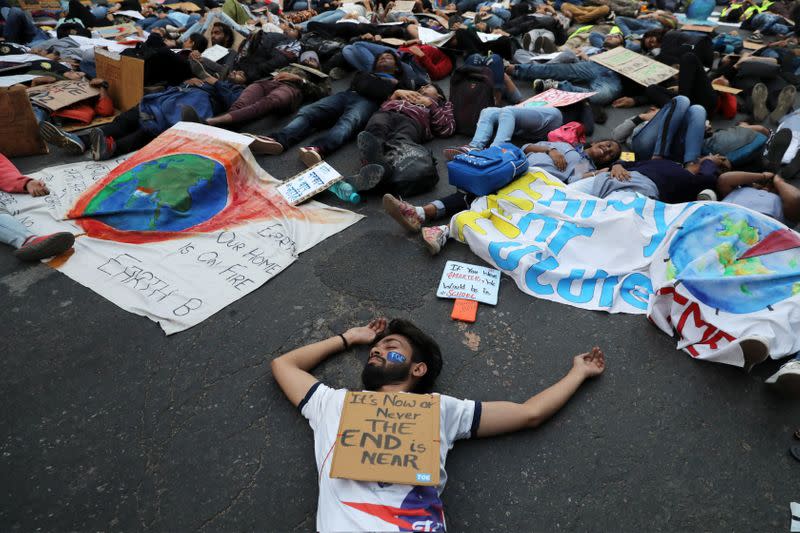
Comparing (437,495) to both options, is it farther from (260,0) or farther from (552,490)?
(260,0)

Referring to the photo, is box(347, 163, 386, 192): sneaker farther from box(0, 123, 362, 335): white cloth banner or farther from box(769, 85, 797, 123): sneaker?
box(769, 85, 797, 123): sneaker

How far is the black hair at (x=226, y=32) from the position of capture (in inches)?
258

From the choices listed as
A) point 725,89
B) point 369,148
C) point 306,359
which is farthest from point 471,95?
point 306,359

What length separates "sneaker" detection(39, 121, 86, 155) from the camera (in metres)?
4.16

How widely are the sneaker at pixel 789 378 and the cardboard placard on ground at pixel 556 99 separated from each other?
3.25 meters

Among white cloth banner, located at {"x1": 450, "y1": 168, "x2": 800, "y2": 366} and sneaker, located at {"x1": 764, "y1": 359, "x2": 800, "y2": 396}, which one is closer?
sneaker, located at {"x1": 764, "y1": 359, "x2": 800, "y2": 396}

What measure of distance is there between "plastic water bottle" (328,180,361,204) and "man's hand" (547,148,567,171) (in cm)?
166

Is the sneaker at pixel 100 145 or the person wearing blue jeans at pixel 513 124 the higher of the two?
the person wearing blue jeans at pixel 513 124

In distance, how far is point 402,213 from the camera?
321 cm

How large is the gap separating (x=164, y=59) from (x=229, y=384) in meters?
4.71

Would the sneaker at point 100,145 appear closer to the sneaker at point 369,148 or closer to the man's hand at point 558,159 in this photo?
the sneaker at point 369,148

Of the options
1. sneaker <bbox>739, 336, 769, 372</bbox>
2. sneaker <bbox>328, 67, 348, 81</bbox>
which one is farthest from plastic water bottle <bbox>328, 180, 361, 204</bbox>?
sneaker <bbox>328, 67, 348, 81</bbox>

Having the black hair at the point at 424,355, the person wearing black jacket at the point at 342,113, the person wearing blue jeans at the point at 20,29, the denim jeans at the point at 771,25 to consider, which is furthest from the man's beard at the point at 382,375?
the denim jeans at the point at 771,25

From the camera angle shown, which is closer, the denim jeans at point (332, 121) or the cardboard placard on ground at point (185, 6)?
A: the denim jeans at point (332, 121)
